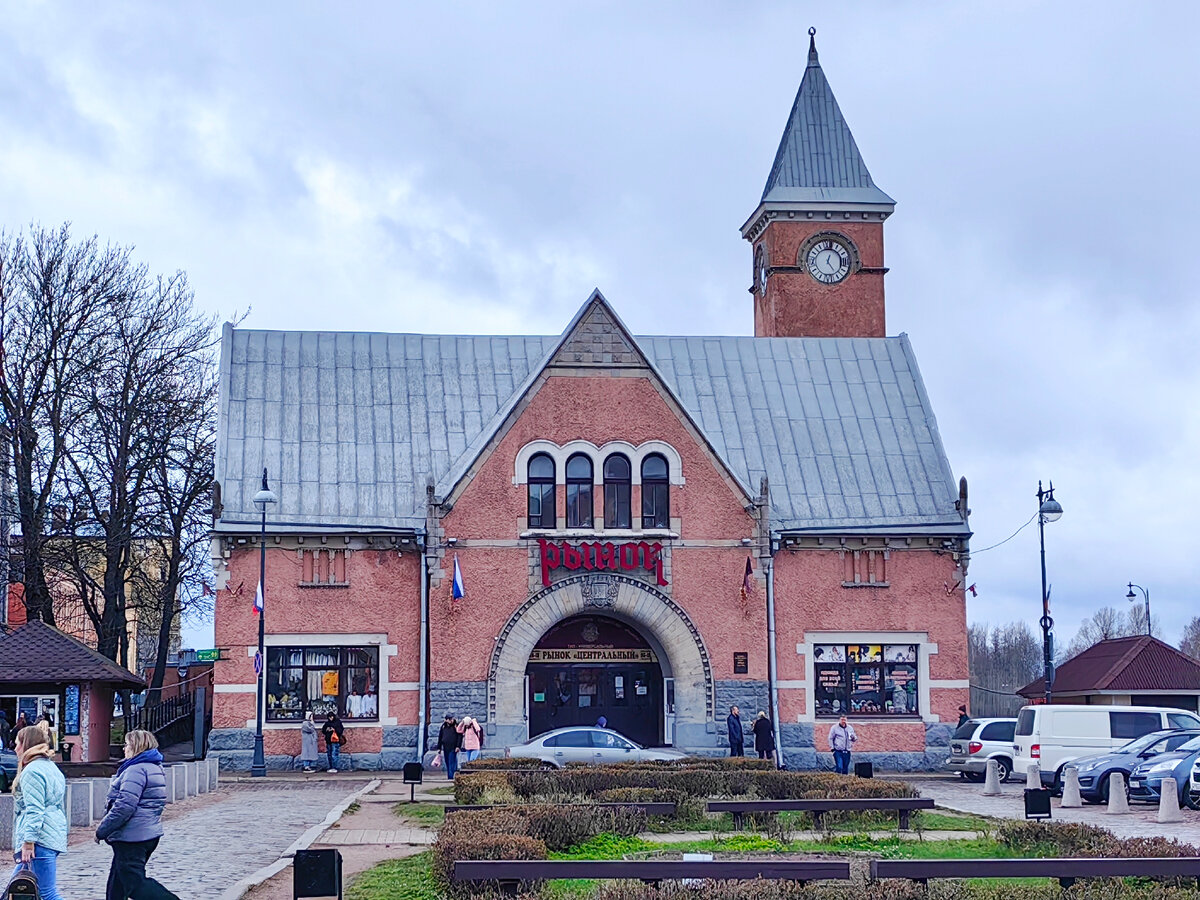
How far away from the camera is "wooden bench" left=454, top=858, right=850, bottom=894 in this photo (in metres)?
13.8

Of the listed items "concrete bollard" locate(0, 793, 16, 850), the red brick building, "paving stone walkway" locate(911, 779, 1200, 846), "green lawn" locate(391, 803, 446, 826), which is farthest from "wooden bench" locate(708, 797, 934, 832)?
the red brick building

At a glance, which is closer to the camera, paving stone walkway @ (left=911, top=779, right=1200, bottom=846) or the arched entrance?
paving stone walkway @ (left=911, top=779, right=1200, bottom=846)

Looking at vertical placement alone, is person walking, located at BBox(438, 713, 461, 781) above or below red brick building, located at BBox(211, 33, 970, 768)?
below

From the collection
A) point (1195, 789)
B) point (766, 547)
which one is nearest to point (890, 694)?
point (766, 547)

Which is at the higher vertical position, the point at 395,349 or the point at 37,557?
the point at 395,349

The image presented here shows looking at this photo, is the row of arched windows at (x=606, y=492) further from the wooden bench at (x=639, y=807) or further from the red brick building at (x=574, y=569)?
the wooden bench at (x=639, y=807)

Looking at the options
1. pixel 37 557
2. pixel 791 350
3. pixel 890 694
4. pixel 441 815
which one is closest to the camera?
pixel 441 815

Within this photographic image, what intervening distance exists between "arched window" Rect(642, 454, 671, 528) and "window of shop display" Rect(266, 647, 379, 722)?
7534mm

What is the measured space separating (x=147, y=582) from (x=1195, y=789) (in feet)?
106

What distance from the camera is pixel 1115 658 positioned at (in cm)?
4828

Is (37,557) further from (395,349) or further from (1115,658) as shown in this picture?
(1115,658)

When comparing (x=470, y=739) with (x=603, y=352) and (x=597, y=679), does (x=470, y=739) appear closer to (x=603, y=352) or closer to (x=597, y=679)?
(x=597, y=679)

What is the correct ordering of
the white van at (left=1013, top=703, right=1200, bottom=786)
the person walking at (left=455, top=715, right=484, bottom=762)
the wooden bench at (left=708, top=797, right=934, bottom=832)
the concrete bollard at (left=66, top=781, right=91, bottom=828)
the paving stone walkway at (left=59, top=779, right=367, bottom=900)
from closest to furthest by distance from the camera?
1. the paving stone walkway at (left=59, top=779, right=367, bottom=900)
2. the wooden bench at (left=708, top=797, right=934, bottom=832)
3. the concrete bollard at (left=66, top=781, right=91, bottom=828)
4. the white van at (left=1013, top=703, right=1200, bottom=786)
5. the person walking at (left=455, top=715, right=484, bottom=762)

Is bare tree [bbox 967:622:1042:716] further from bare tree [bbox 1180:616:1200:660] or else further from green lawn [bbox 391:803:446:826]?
green lawn [bbox 391:803:446:826]
